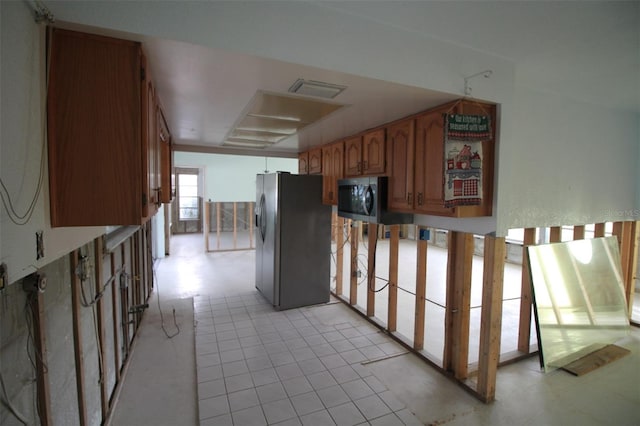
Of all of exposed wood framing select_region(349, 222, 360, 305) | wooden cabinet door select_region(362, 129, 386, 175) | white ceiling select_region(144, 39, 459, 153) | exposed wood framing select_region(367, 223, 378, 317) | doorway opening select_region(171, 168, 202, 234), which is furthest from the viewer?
doorway opening select_region(171, 168, 202, 234)

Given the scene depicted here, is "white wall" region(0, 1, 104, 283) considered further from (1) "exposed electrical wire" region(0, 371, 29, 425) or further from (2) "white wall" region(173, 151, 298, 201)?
(2) "white wall" region(173, 151, 298, 201)

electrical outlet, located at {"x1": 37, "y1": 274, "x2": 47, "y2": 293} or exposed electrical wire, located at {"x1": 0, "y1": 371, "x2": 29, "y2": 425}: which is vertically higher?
electrical outlet, located at {"x1": 37, "y1": 274, "x2": 47, "y2": 293}

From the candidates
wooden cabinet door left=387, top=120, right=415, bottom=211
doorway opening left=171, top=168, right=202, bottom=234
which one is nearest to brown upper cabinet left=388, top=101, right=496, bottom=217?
wooden cabinet door left=387, top=120, right=415, bottom=211

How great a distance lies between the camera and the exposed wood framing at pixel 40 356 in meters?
1.24

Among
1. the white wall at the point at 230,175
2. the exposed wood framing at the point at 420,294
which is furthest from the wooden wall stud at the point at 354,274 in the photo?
the white wall at the point at 230,175

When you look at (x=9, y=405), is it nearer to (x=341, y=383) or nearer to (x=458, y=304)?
(x=341, y=383)

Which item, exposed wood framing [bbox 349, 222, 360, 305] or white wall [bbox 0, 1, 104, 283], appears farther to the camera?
exposed wood framing [bbox 349, 222, 360, 305]

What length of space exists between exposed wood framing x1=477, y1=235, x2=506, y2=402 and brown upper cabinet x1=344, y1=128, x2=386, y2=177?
112 cm

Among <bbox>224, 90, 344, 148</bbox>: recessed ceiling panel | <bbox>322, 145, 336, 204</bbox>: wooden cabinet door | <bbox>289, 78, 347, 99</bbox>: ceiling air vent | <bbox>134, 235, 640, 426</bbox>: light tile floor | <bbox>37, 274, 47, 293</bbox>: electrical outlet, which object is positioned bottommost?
<bbox>134, 235, 640, 426</bbox>: light tile floor

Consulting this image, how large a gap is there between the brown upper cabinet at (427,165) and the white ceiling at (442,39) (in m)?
0.13

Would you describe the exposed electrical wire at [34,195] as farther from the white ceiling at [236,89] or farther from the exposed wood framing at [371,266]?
the exposed wood framing at [371,266]

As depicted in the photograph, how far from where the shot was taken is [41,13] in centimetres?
106

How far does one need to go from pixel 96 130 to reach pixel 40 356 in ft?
3.11

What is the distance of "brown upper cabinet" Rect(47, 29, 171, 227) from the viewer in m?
1.19
